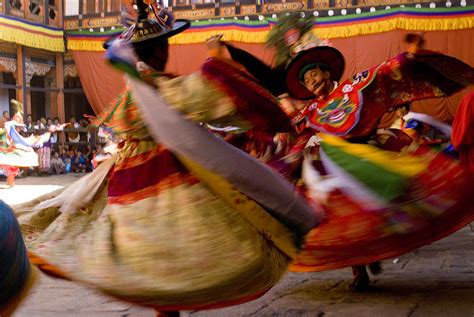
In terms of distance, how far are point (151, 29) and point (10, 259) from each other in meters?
1.16

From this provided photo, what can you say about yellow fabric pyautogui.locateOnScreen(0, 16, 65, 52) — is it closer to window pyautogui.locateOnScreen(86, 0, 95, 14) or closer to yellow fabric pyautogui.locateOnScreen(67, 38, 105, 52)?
yellow fabric pyautogui.locateOnScreen(67, 38, 105, 52)

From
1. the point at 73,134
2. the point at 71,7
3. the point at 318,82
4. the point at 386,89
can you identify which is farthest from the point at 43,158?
the point at 386,89

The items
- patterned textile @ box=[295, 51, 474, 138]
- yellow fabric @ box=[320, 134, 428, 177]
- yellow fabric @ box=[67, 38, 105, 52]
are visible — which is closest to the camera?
yellow fabric @ box=[320, 134, 428, 177]

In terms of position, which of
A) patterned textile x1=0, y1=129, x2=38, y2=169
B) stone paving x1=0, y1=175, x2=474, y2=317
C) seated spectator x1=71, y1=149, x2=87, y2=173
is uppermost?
stone paving x1=0, y1=175, x2=474, y2=317

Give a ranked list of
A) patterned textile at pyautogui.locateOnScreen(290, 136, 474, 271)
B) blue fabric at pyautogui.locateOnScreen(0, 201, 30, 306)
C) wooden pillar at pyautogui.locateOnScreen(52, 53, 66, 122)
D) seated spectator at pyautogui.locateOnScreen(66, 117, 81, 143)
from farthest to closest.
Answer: seated spectator at pyautogui.locateOnScreen(66, 117, 81, 143)
wooden pillar at pyautogui.locateOnScreen(52, 53, 66, 122)
patterned textile at pyautogui.locateOnScreen(290, 136, 474, 271)
blue fabric at pyautogui.locateOnScreen(0, 201, 30, 306)

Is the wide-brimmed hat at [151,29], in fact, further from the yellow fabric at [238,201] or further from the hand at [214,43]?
the yellow fabric at [238,201]

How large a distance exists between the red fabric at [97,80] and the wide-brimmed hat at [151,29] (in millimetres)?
12759

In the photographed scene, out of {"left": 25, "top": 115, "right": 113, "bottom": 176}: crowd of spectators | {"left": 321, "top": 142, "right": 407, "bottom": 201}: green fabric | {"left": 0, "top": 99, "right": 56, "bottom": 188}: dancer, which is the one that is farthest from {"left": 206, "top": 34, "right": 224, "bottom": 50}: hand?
{"left": 25, "top": 115, "right": 113, "bottom": 176}: crowd of spectators

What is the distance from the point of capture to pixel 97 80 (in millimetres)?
15484

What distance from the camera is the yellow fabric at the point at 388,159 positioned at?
3.37 meters

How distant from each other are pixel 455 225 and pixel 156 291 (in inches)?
74.9

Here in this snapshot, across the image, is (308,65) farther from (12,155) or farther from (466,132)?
(12,155)

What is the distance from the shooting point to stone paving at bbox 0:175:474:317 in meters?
3.42

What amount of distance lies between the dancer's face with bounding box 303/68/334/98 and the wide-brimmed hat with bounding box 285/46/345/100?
0.09 ft
